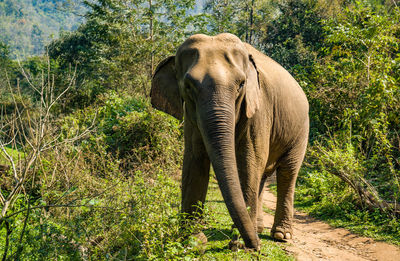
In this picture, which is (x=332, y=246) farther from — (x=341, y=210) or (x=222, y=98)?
(x=222, y=98)

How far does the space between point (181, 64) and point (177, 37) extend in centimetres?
1533

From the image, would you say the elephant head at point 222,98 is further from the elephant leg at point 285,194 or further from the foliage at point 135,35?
the foliage at point 135,35

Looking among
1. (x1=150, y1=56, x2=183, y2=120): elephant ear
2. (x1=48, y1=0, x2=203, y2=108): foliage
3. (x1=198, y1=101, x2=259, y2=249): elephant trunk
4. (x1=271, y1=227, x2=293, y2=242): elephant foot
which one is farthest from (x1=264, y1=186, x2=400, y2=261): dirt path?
(x1=48, y1=0, x2=203, y2=108): foliage

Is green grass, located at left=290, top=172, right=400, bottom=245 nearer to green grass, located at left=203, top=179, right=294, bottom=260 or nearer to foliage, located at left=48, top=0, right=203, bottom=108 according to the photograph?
green grass, located at left=203, top=179, right=294, bottom=260

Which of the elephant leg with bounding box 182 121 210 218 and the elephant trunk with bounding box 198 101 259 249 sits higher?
the elephant trunk with bounding box 198 101 259 249

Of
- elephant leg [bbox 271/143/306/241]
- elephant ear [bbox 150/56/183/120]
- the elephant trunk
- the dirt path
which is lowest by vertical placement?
the dirt path

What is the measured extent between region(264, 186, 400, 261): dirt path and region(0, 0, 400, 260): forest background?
1.12 feet

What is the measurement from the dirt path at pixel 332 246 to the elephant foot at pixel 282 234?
0.12 metres

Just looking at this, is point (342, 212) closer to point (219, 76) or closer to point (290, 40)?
point (219, 76)

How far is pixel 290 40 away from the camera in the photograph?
25406 millimetres

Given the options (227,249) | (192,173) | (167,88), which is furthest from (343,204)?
(167,88)

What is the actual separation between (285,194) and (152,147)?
16.9 ft

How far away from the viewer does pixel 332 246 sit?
674 cm

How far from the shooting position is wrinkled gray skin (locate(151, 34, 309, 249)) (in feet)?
A: 13.5
